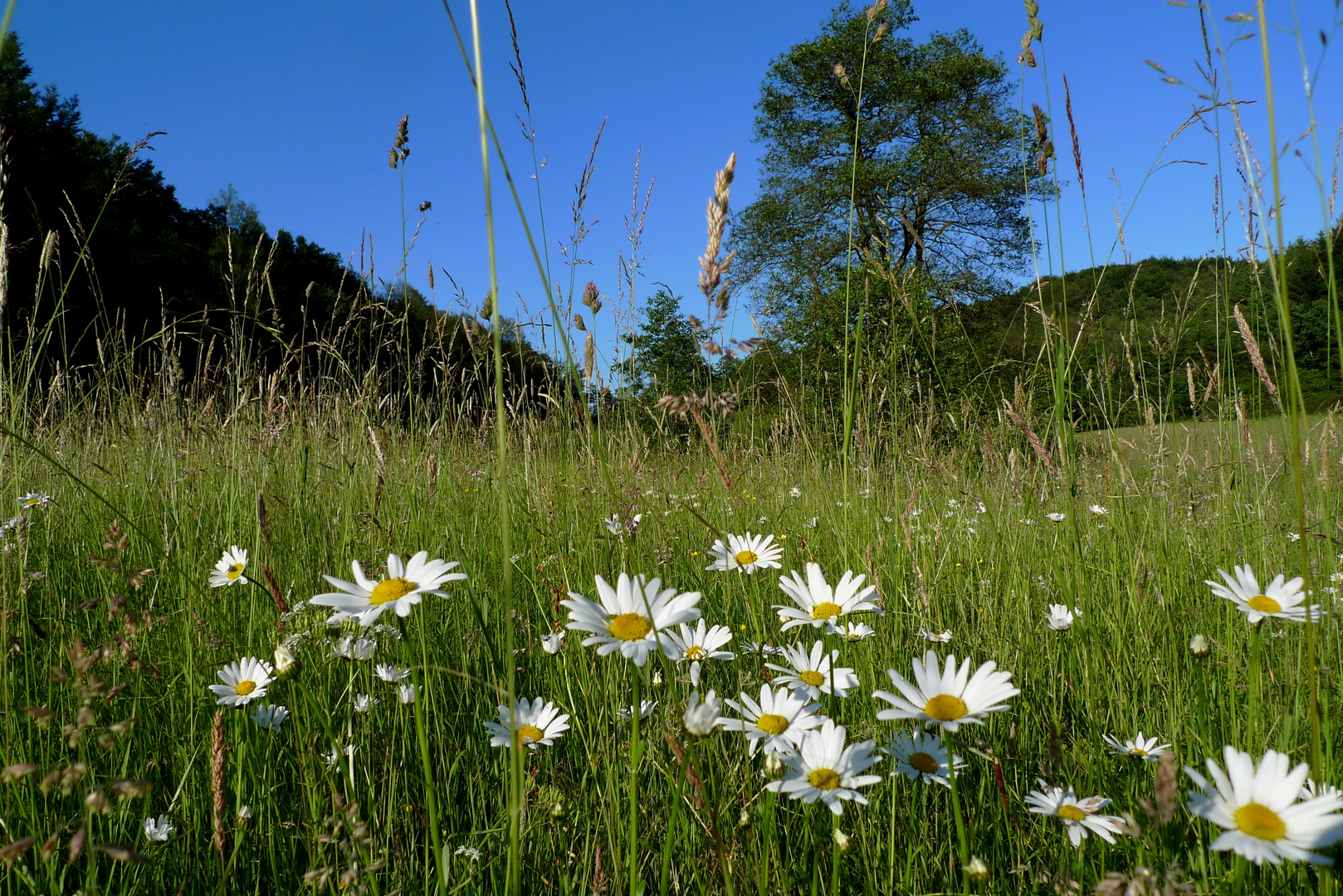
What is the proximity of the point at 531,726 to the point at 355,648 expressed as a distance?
0.28m

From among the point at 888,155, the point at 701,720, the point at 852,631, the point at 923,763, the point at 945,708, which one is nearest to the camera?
the point at 701,720

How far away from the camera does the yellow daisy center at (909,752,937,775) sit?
77cm

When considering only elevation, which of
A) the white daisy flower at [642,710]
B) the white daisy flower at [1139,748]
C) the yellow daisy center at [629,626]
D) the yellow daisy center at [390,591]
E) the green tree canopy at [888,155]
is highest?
the green tree canopy at [888,155]

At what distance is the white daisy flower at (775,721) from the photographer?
700 millimetres

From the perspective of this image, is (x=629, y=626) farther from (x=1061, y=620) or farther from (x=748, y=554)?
(x=1061, y=620)

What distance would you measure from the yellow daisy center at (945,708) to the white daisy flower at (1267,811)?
18 centimetres

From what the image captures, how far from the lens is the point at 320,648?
1.17 m

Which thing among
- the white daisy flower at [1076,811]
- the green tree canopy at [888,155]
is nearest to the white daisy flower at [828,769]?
the white daisy flower at [1076,811]

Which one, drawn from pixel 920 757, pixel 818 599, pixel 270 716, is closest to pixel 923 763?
pixel 920 757

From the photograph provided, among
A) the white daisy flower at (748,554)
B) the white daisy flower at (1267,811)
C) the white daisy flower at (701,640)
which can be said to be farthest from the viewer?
the white daisy flower at (748,554)

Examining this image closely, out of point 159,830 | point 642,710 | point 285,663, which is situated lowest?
point 159,830

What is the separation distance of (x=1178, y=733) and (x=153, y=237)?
45.3 feet

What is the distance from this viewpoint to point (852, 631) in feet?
3.70

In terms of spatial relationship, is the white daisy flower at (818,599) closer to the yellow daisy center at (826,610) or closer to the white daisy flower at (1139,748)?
the yellow daisy center at (826,610)
